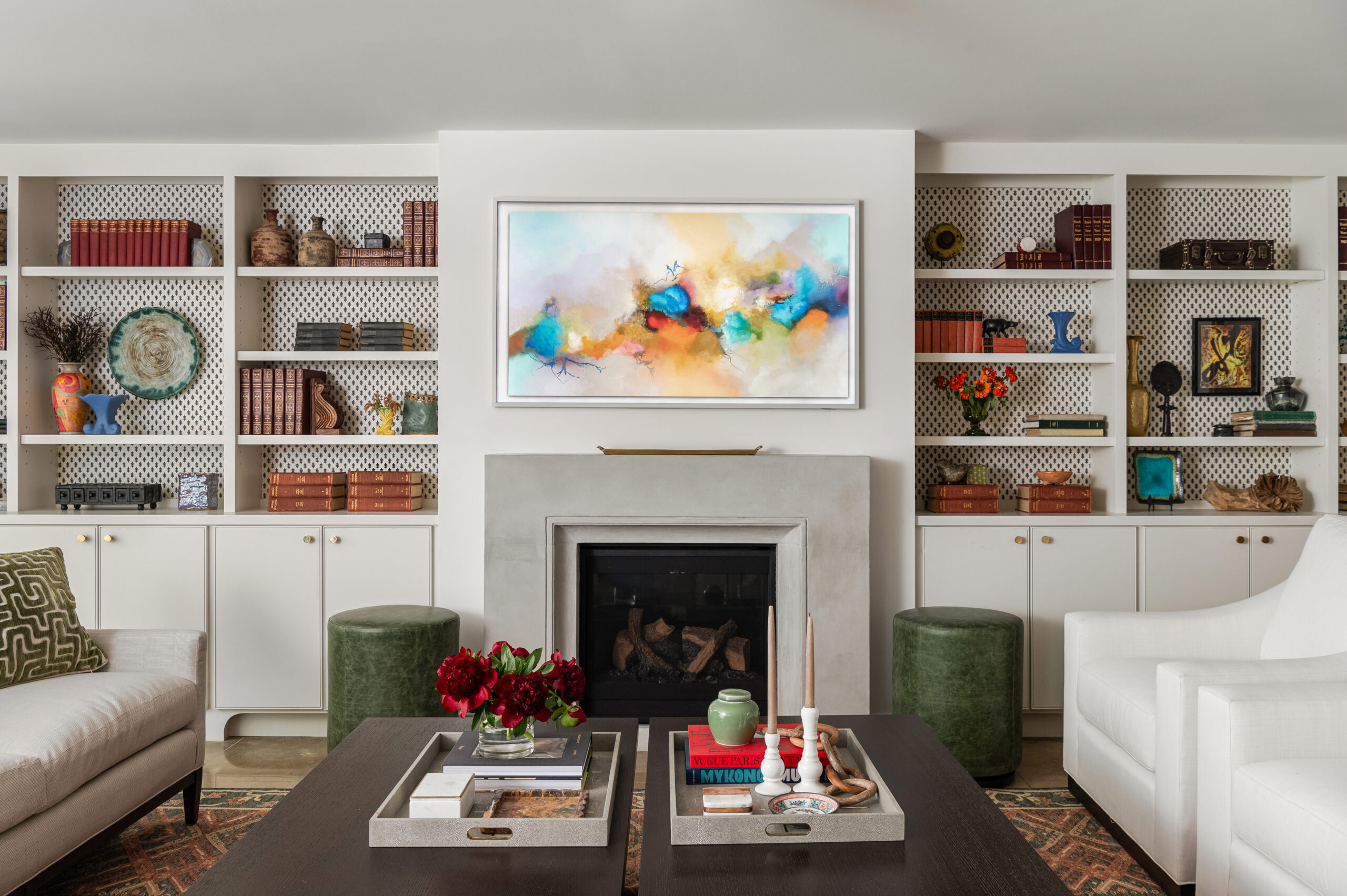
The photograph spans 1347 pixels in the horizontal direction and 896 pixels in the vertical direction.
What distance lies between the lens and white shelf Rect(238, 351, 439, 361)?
3752mm

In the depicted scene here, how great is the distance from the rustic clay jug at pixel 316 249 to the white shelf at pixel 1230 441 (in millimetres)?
3523

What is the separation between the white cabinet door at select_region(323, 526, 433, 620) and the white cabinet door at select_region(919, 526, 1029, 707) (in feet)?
6.70

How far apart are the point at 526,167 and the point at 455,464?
1.23m

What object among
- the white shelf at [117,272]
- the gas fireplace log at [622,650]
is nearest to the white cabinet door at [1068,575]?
the gas fireplace log at [622,650]

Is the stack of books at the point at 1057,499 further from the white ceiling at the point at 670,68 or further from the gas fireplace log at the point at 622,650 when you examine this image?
the gas fireplace log at the point at 622,650

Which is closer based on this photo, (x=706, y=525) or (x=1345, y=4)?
(x=1345, y=4)

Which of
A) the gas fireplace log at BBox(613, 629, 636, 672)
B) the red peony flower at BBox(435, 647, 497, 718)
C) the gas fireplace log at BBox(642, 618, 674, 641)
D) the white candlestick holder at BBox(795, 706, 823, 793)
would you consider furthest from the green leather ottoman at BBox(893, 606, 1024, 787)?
the red peony flower at BBox(435, 647, 497, 718)

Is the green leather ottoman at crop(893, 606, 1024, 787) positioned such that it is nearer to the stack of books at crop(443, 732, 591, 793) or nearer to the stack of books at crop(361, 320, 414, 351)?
the stack of books at crop(443, 732, 591, 793)

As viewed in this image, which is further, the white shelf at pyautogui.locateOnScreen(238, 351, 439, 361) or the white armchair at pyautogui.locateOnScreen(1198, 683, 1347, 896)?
the white shelf at pyautogui.locateOnScreen(238, 351, 439, 361)

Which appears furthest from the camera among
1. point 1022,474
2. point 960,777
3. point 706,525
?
point 1022,474

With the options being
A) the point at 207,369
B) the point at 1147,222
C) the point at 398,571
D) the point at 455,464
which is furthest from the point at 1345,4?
the point at 207,369

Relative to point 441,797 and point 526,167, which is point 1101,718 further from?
point 526,167

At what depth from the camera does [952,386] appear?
3.79m

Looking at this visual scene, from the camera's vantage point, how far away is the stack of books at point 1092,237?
376 centimetres
